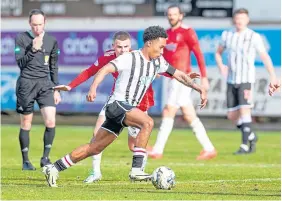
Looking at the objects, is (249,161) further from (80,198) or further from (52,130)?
(80,198)

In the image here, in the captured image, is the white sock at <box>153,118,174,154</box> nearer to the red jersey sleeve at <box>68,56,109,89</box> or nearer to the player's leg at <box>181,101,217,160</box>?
the player's leg at <box>181,101,217,160</box>

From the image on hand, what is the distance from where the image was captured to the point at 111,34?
29.8 m

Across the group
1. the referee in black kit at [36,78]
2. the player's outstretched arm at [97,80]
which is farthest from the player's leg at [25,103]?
the player's outstretched arm at [97,80]

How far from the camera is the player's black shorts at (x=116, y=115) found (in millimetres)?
11938

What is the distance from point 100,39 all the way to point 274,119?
5479mm

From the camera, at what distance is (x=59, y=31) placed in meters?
30.2

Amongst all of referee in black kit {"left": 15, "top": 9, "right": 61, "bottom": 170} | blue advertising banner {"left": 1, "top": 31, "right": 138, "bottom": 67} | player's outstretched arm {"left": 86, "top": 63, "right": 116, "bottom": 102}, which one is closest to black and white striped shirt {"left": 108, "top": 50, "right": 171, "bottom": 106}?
player's outstretched arm {"left": 86, "top": 63, "right": 116, "bottom": 102}

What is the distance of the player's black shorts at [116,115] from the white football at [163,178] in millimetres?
685

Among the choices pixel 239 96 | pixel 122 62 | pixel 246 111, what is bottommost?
pixel 246 111

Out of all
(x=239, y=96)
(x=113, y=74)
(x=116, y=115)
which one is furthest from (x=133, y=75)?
(x=239, y=96)

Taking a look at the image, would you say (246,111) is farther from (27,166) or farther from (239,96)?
(27,166)

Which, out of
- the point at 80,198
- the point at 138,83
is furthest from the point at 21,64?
the point at 80,198

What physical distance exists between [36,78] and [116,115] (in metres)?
3.38

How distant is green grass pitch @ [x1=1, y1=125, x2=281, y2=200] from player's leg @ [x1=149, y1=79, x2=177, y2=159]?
Answer: 0.89 feet
